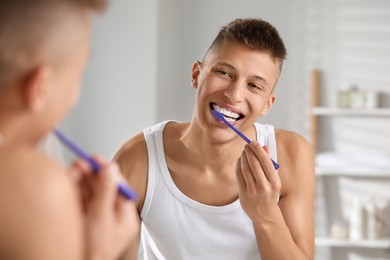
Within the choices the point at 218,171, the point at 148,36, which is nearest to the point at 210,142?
the point at 218,171

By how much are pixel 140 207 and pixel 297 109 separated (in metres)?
2.53

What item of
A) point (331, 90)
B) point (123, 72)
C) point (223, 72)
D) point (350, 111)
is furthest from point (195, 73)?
point (331, 90)

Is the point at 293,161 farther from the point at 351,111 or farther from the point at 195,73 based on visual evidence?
the point at 351,111

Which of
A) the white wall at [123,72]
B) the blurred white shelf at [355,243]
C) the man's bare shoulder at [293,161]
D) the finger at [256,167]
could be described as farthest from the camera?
the blurred white shelf at [355,243]

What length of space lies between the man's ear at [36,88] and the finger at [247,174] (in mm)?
930

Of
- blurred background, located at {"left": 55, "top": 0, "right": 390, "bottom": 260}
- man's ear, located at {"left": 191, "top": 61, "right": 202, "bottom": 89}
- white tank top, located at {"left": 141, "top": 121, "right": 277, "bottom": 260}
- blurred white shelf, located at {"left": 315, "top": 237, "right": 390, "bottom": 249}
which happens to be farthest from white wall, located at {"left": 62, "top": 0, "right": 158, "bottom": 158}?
white tank top, located at {"left": 141, "top": 121, "right": 277, "bottom": 260}

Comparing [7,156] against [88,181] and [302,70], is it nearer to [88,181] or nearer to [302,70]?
[88,181]

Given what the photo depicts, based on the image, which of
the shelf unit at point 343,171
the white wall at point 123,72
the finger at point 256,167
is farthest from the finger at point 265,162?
the shelf unit at point 343,171

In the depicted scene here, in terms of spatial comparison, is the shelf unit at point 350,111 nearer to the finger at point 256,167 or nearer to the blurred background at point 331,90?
the blurred background at point 331,90

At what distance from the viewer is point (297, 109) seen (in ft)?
13.6

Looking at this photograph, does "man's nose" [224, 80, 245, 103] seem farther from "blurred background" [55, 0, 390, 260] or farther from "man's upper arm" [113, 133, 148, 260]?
"blurred background" [55, 0, 390, 260]

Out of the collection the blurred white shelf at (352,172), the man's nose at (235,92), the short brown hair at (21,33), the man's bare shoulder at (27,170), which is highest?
the short brown hair at (21,33)

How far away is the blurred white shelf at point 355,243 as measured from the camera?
3.84 meters

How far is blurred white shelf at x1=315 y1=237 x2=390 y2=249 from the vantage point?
151 inches
